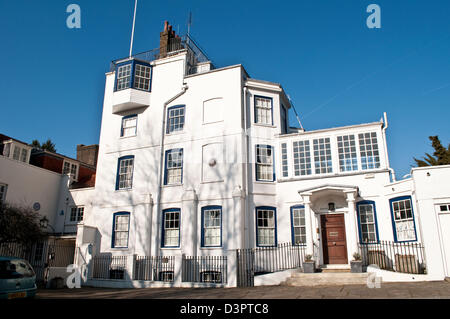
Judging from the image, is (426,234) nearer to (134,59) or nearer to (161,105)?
(161,105)

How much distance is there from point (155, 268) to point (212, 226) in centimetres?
363

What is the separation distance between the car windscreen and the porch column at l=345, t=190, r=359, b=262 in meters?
12.4

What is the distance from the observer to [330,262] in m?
16.5

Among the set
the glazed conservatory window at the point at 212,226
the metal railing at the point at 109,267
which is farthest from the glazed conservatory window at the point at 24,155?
the glazed conservatory window at the point at 212,226

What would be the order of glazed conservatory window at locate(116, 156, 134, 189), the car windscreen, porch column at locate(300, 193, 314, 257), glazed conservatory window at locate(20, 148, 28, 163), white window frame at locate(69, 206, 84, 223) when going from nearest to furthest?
the car windscreen
porch column at locate(300, 193, 314, 257)
glazed conservatory window at locate(116, 156, 134, 189)
white window frame at locate(69, 206, 84, 223)
glazed conservatory window at locate(20, 148, 28, 163)

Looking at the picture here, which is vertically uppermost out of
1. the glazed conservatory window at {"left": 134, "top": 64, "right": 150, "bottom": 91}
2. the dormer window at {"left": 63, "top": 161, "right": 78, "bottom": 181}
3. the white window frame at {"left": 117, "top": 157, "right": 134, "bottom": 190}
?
the glazed conservatory window at {"left": 134, "top": 64, "right": 150, "bottom": 91}

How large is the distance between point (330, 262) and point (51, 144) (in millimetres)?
35508

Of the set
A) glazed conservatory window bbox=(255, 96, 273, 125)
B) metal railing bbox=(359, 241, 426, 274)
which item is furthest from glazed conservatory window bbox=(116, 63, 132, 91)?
metal railing bbox=(359, 241, 426, 274)

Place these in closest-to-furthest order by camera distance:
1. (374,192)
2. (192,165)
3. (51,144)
Answer: 1. (374,192)
2. (192,165)
3. (51,144)

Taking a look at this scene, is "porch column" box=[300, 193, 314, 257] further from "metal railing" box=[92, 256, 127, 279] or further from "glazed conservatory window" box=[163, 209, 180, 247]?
"metal railing" box=[92, 256, 127, 279]

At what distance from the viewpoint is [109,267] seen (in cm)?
1902

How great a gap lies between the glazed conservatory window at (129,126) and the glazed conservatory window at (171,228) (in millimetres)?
5865

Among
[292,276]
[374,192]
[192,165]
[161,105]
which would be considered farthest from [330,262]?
[161,105]

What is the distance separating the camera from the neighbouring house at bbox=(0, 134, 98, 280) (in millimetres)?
21016
